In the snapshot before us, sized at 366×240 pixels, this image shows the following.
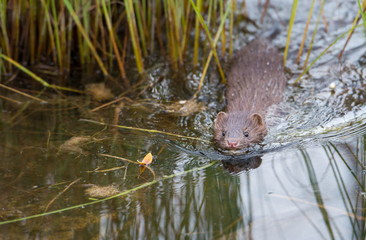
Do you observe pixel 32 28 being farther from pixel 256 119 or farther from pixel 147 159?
pixel 256 119

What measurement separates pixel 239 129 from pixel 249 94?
1145mm

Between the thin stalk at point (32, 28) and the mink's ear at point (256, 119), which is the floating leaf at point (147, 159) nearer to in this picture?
the mink's ear at point (256, 119)

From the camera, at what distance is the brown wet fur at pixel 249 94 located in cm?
505

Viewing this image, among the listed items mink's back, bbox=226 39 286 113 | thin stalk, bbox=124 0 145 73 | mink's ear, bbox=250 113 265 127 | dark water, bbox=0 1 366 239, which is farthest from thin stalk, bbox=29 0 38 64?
mink's ear, bbox=250 113 265 127

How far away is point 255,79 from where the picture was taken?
6344 millimetres

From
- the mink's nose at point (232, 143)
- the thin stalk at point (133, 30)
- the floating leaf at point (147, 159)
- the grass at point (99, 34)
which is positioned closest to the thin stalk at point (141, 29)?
the grass at point (99, 34)

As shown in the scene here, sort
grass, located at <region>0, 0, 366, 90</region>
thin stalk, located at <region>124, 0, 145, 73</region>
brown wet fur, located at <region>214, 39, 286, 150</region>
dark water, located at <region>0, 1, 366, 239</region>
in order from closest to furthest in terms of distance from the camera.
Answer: dark water, located at <region>0, 1, 366, 239</region>, brown wet fur, located at <region>214, 39, 286, 150</region>, thin stalk, located at <region>124, 0, 145, 73</region>, grass, located at <region>0, 0, 366, 90</region>

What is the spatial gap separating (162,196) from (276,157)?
129cm

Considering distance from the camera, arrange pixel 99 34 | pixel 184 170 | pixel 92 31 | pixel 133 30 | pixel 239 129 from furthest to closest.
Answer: pixel 99 34
pixel 92 31
pixel 133 30
pixel 239 129
pixel 184 170

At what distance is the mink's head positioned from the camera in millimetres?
4926

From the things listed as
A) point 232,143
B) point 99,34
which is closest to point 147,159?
point 232,143

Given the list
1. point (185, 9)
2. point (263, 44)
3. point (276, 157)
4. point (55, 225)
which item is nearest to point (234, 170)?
point (276, 157)

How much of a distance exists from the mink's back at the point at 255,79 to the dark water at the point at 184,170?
0.22 m

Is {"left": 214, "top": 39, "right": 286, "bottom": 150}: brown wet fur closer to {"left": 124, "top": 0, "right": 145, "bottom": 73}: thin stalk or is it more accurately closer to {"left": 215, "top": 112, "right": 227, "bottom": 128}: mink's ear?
{"left": 215, "top": 112, "right": 227, "bottom": 128}: mink's ear
